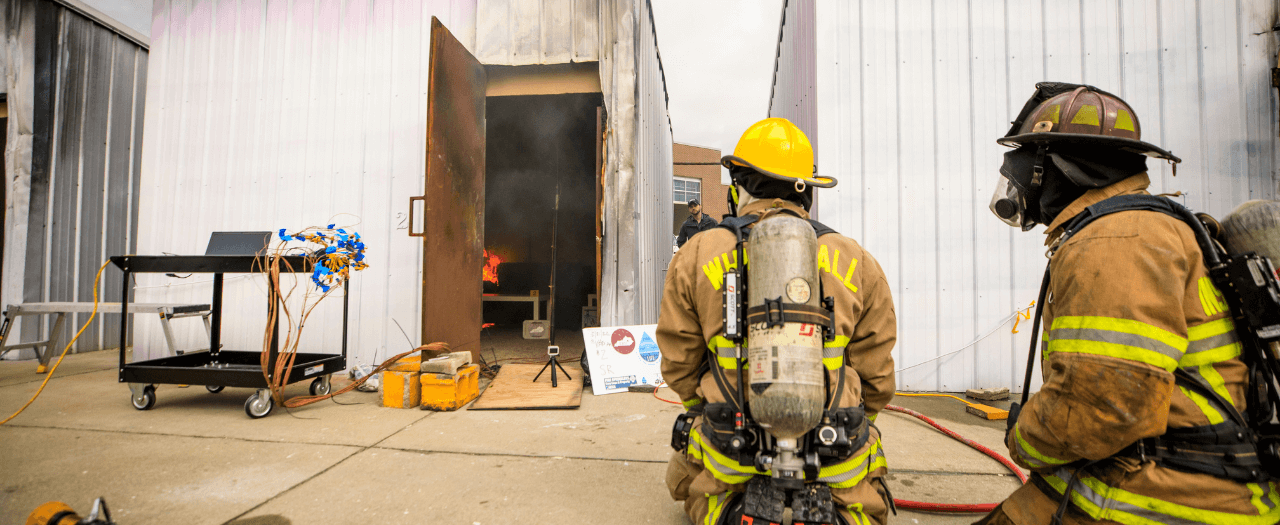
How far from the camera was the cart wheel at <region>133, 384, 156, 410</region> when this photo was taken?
4.45m

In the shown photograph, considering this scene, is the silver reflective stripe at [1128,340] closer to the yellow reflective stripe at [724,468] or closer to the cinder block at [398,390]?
the yellow reflective stripe at [724,468]

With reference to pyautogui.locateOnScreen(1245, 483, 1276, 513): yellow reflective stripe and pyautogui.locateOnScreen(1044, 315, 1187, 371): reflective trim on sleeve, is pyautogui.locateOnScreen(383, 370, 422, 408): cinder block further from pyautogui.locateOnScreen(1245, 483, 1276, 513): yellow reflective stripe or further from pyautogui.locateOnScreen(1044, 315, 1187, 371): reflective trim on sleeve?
pyautogui.locateOnScreen(1245, 483, 1276, 513): yellow reflective stripe

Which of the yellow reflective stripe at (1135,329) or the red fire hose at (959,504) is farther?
the red fire hose at (959,504)

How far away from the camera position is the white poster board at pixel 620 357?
17.6ft

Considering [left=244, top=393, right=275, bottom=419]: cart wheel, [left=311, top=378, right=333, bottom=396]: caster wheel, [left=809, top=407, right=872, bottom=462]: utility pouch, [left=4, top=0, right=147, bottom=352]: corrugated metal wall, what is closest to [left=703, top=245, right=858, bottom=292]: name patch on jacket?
[left=809, top=407, right=872, bottom=462]: utility pouch

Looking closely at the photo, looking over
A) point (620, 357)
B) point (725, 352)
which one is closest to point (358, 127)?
point (620, 357)

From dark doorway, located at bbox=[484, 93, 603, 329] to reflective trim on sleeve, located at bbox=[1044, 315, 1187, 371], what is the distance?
984 centimetres

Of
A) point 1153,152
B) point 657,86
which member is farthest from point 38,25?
point 1153,152

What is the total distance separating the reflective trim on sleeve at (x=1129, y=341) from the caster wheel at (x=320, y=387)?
5755mm

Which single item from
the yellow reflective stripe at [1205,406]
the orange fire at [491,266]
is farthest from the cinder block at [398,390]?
the orange fire at [491,266]

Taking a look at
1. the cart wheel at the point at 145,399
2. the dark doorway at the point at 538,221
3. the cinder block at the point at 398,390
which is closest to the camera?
the cart wheel at the point at 145,399

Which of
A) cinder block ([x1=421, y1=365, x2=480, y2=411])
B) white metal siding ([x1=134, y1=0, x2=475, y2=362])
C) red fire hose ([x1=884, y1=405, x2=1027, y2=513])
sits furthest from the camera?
white metal siding ([x1=134, y1=0, x2=475, y2=362])

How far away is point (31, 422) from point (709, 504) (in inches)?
216

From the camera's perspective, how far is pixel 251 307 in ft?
21.7
